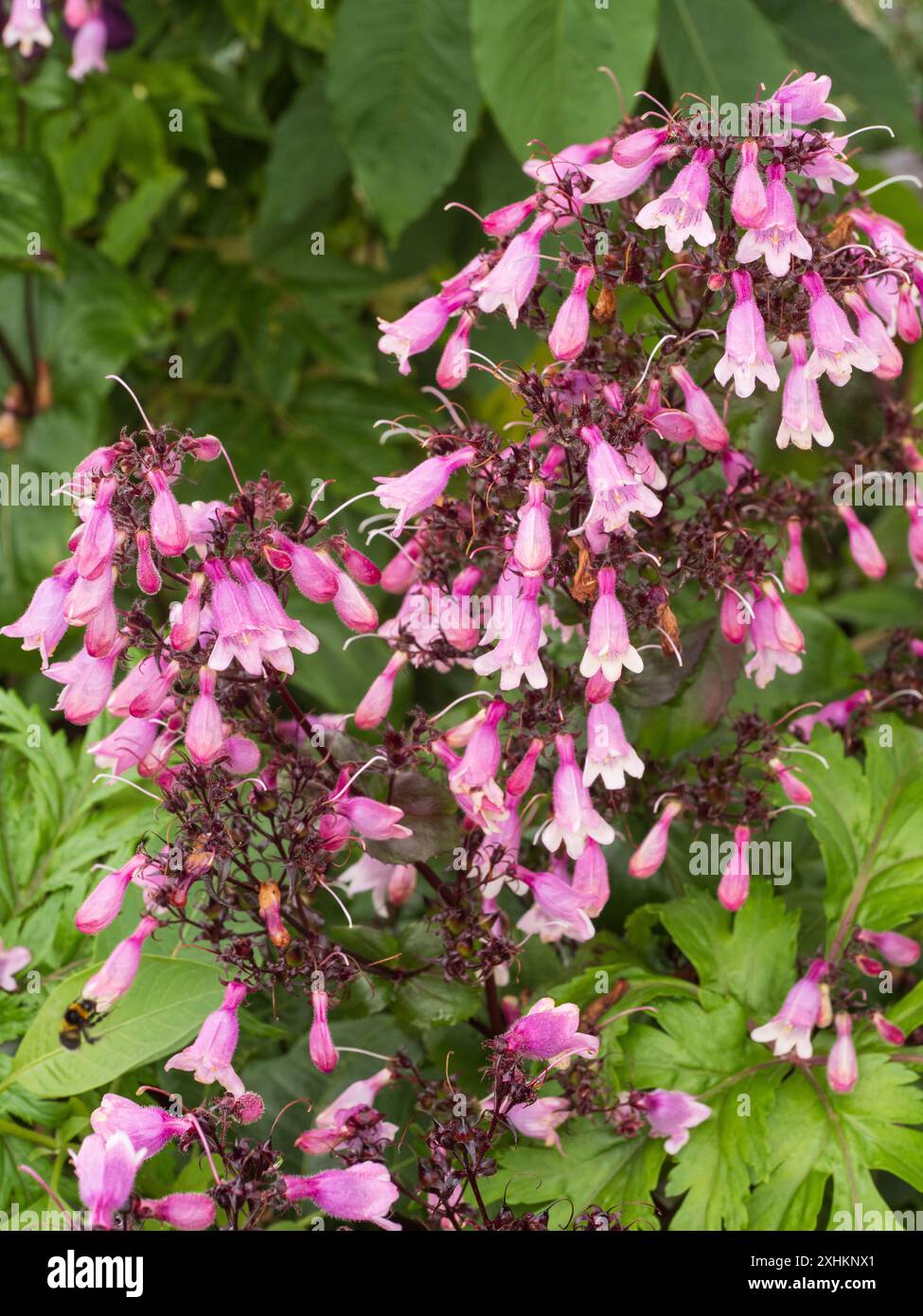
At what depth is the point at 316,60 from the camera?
178 centimetres

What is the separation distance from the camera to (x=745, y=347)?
0.68m

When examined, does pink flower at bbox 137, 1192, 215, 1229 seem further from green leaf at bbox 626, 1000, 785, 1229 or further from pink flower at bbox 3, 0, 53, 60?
pink flower at bbox 3, 0, 53, 60

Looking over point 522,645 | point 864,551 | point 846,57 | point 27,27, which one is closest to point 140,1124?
point 522,645

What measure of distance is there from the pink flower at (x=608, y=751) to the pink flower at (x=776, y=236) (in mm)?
242

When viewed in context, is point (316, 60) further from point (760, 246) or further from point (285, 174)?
point (760, 246)

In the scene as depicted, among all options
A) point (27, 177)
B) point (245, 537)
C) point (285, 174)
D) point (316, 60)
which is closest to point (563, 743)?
point (245, 537)

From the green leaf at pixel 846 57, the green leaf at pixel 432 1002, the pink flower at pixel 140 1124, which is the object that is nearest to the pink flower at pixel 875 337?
the green leaf at pixel 432 1002

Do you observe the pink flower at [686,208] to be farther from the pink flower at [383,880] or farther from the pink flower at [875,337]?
the pink flower at [383,880]

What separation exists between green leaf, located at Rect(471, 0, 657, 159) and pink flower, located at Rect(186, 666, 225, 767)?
0.79 meters

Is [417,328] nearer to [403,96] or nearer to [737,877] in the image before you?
[737,877]

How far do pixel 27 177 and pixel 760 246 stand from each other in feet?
3.16

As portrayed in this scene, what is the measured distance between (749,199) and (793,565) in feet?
0.85

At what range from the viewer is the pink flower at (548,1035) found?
65 cm

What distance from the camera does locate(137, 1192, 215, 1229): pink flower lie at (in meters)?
0.60
